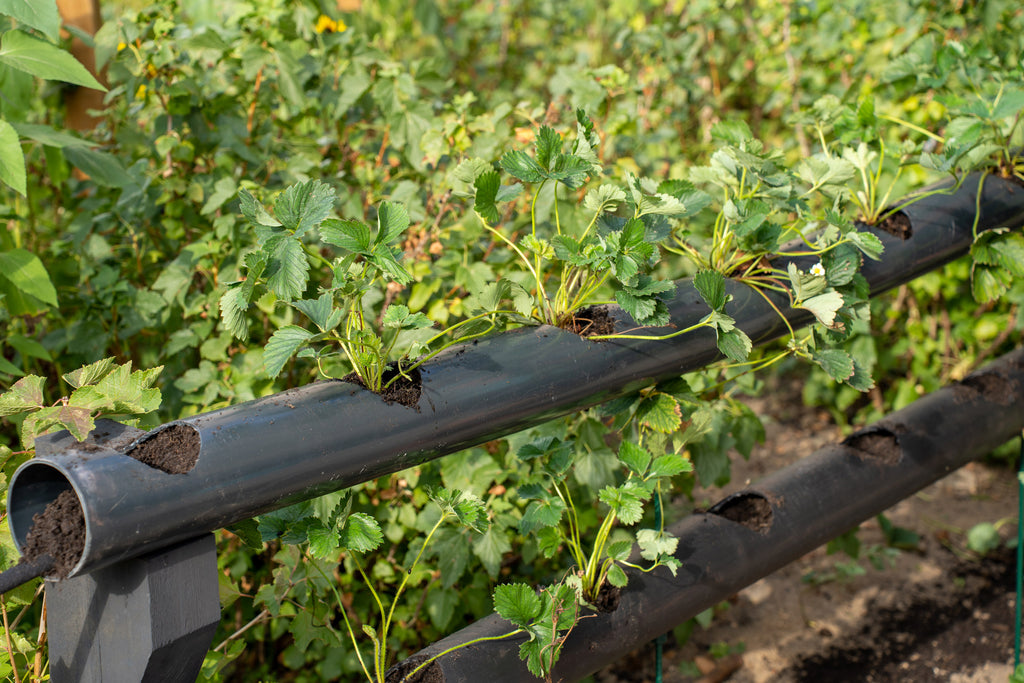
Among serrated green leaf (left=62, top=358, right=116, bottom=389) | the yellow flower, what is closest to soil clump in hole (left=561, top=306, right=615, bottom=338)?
serrated green leaf (left=62, top=358, right=116, bottom=389)

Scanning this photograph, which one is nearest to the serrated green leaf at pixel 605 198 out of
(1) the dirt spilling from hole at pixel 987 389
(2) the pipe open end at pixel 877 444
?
(2) the pipe open end at pixel 877 444

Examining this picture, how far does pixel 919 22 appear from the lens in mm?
2953

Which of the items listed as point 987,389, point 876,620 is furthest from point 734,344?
point 876,620

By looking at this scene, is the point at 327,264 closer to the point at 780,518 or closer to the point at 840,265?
the point at 840,265

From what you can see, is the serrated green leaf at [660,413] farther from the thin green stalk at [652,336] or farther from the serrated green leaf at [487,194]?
the serrated green leaf at [487,194]

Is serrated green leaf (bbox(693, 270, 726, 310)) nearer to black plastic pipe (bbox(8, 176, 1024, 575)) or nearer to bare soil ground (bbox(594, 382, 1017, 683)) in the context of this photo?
black plastic pipe (bbox(8, 176, 1024, 575))

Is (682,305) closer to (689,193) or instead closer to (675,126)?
(689,193)

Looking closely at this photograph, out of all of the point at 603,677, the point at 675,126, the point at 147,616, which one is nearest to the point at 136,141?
the point at 147,616

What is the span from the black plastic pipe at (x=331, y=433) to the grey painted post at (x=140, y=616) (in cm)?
4

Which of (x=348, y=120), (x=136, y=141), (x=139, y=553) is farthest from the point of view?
(x=348, y=120)

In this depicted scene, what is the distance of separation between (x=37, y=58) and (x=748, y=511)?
4.32 feet

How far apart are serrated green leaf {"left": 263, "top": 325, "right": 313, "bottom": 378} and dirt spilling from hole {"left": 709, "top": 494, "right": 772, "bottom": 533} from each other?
2.61 ft

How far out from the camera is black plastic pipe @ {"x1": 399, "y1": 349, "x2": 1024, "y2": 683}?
109cm

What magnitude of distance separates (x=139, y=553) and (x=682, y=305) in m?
0.76
